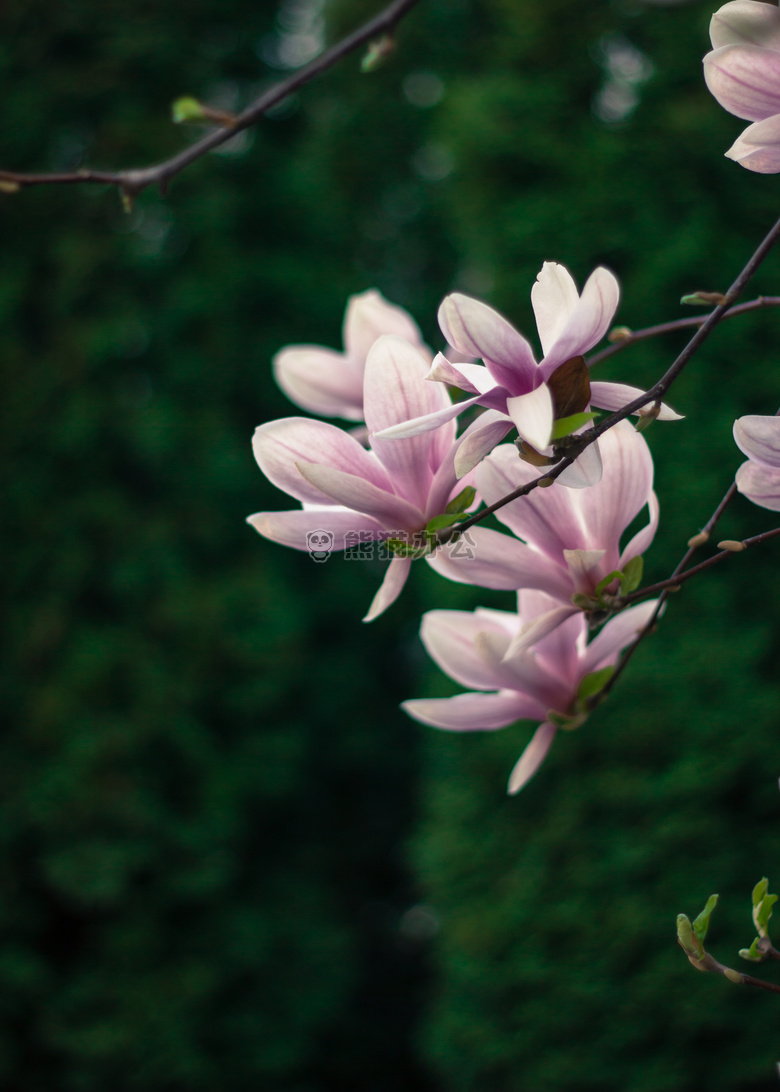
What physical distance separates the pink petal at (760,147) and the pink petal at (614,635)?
0.23 meters

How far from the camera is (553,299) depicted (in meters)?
0.39

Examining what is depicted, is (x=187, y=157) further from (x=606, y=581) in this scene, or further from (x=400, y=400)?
(x=606, y=581)

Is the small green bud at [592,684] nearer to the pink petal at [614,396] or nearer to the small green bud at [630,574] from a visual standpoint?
the small green bud at [630,574]

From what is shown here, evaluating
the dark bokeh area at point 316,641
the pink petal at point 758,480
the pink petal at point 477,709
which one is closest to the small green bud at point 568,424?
the pink petal at point 758,480

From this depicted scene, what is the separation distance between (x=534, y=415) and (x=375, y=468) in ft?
0.37

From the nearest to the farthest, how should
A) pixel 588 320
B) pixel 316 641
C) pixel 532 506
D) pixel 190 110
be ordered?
pixel 588 320 < pixel 532 506 < pixel 190 110 < pixel 316 641

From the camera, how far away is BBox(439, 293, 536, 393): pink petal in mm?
382

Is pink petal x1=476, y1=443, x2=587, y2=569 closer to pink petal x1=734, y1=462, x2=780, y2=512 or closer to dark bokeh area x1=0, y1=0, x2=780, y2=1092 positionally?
pink petal x1=734, y1=462, x2=780, y2=512

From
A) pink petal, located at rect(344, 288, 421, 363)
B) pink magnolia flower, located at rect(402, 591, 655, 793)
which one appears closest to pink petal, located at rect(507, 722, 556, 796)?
pink magnolia flower, located at rect(402, 591, 655, 793)

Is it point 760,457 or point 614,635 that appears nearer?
point 760,457

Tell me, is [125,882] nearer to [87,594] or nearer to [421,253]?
[87,594]

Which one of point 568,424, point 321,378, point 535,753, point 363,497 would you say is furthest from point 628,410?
point 321,378

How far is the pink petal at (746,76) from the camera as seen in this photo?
42cm

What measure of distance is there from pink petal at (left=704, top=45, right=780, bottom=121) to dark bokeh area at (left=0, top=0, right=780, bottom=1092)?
1444mm
